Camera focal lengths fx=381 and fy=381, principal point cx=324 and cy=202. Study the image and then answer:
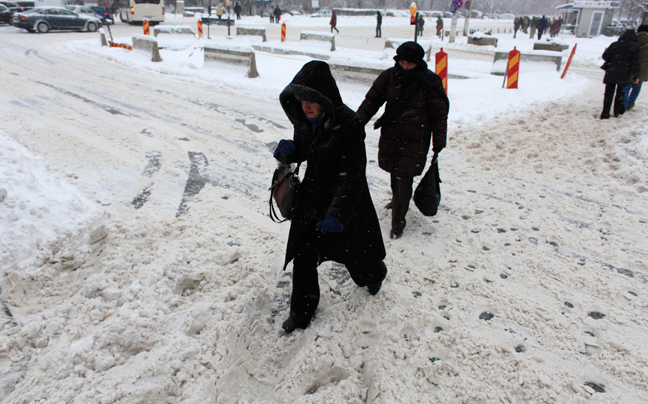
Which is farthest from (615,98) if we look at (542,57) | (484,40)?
(484,40)

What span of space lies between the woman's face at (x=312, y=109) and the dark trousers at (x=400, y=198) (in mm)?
1722

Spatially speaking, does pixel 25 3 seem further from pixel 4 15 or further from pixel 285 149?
pixel 285 149

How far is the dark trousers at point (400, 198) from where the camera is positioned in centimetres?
383

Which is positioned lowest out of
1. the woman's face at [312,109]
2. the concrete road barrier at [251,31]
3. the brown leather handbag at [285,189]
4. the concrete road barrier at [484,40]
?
the brown leather handbag at [285,189]

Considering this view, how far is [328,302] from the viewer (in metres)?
3.06

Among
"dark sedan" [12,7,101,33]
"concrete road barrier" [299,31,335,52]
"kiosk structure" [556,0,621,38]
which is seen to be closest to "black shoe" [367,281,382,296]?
"concrete road barrier" [299,31,335,52]

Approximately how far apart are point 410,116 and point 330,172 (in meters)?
1.56

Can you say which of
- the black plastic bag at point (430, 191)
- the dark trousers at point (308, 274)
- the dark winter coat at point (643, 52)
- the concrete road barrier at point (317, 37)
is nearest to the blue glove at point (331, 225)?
the dark trousers at point (308, 274)

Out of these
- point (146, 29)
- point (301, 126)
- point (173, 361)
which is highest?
point (146, 29)

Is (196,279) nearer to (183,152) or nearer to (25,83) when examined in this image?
(183,152)

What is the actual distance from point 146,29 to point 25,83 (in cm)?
1048

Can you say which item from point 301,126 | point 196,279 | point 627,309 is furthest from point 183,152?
point 627,309

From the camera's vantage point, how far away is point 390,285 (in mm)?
3240

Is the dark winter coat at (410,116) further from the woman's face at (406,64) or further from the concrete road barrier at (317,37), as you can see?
the concrete road barrier at (317,37)
